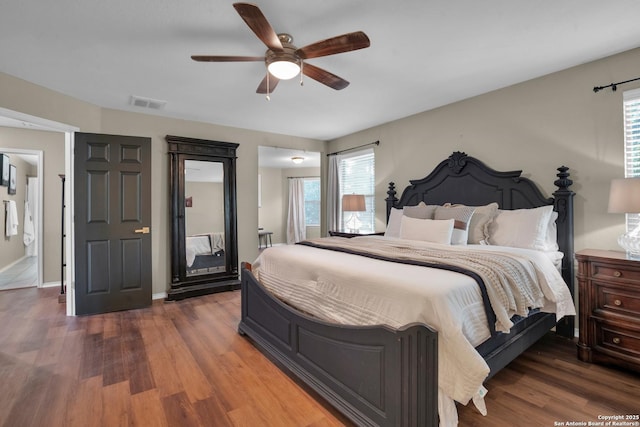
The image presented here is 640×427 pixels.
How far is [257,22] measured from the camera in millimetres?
1677

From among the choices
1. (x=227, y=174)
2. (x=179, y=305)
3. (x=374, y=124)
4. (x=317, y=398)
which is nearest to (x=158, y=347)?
(x=179, y=305)

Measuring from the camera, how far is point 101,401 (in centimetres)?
190

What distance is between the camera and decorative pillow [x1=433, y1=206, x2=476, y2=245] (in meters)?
2.92

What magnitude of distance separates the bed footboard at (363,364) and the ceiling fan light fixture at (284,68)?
1.71m

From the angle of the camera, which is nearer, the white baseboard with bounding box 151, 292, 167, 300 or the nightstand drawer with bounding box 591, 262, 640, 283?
the nightstand drawer with bounding box 591, 262, 640, 283

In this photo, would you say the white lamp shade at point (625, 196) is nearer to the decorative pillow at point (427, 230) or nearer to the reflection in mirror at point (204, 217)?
the decorative pillow at point (427, 230)

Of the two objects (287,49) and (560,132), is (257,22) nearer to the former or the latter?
(287,49)

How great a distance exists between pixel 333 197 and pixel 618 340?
395cm

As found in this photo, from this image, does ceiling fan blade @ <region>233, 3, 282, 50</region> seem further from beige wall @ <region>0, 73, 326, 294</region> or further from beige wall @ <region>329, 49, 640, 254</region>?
beige wall @ <region>0, 73, 326, 294</region>

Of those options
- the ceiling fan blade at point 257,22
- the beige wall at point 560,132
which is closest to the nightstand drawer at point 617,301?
the beige wall at point 560,132

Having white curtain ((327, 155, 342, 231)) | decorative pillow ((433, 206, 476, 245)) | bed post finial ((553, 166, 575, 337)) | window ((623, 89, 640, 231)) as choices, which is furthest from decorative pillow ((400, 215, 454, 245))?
white curtain ((327, 155, 342, 231))

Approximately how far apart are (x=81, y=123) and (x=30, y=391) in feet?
9.37

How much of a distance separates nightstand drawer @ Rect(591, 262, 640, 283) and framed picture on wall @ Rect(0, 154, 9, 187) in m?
8.16

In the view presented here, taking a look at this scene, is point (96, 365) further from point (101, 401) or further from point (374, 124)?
point (374, 124)
